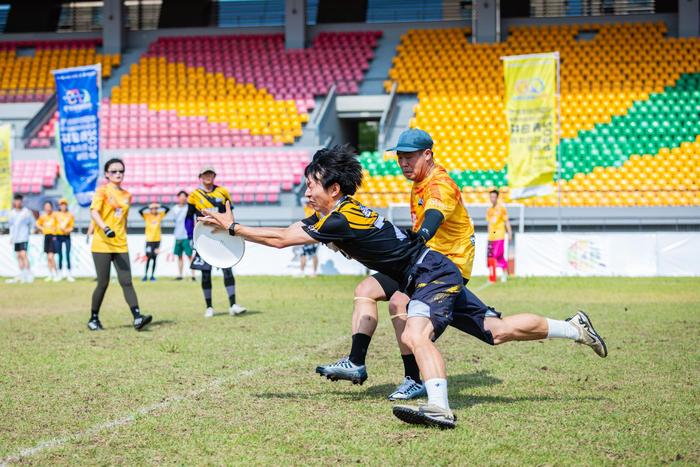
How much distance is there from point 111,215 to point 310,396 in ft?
18.5

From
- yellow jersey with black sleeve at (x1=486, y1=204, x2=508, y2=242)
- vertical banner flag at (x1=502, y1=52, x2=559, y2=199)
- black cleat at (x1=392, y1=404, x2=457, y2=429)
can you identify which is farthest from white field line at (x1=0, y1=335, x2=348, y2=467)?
Result: vertical banner flag at (x1=502, y1=52, x2=559, y2=199)

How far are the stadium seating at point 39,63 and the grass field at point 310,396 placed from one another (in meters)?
25.5

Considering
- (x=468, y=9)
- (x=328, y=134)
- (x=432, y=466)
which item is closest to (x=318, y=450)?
(x=432, y=466)

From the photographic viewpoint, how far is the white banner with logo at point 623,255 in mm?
22781

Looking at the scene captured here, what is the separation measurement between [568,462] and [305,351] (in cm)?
500

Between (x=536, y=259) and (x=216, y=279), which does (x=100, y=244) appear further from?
(x=536, y=259)

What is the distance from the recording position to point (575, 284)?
1981 cm

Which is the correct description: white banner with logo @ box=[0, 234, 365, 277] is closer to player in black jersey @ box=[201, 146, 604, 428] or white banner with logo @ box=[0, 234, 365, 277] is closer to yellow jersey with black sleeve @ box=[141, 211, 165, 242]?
yellow jersey with black sleeve @ box=[141, 211, 165, 242]

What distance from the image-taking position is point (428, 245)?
7.04 meters

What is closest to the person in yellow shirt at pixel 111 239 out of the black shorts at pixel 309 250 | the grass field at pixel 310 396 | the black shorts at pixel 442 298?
the grass field at pixel 310 396

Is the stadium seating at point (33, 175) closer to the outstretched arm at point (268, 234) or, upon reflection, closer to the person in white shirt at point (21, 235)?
the person in white shirt at point (21, 235)

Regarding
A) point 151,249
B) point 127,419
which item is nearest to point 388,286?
point 127,419

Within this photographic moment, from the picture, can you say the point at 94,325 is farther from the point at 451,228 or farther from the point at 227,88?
the point at 227,88

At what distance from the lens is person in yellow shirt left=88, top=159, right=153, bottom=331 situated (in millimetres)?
11445
